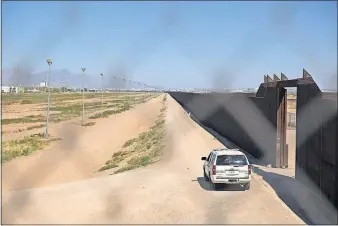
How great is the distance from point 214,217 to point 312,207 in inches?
77.2

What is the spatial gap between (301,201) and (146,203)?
3.07 metres

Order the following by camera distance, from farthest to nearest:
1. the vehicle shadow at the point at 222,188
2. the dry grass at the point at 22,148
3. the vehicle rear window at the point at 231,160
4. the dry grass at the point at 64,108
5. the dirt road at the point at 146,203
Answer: the dry grass at the point at 64,108
the dry grass at the point at 22,148
the vehicle shadow at the point at 222,188
the vehicle rear window at the point at 231,160
the dirt road at the point at 146,203

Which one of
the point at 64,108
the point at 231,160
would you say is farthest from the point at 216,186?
the point at 64,108

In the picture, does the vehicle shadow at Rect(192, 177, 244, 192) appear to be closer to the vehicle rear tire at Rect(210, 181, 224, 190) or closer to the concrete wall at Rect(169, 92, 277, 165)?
the vehicle rear tire at Rect(210, 181, 224, 190)

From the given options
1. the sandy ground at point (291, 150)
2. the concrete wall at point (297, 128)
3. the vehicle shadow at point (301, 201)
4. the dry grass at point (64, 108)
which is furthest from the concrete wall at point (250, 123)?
the dry grass at point (64, 108)

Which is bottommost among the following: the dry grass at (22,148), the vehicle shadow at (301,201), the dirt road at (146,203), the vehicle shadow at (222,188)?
the dry grass at (22,148)

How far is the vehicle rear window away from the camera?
9.17 m

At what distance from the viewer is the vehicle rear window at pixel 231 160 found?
30.1 feet

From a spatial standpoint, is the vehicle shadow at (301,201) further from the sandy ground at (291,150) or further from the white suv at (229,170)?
the sandy ground at (291,150)

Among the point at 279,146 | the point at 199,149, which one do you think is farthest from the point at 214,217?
the point at 199,149

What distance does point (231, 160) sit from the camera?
926cm

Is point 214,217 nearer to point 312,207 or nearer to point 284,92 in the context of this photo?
point 312,207

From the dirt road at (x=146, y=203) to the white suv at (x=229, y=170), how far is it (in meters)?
0.25

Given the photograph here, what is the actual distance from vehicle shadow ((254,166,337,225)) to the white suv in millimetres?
799
